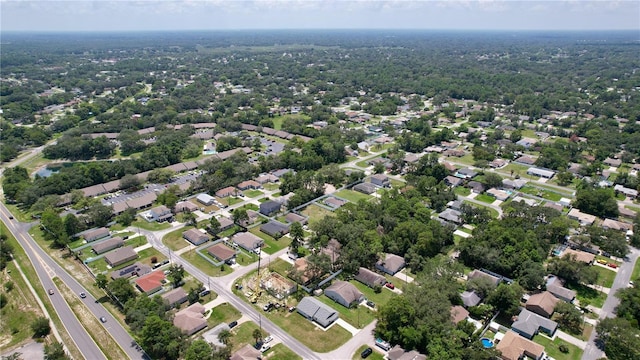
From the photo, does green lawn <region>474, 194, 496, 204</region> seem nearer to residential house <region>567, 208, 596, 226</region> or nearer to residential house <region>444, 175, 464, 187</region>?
residential house <region>444, 175, 464, 187</region>

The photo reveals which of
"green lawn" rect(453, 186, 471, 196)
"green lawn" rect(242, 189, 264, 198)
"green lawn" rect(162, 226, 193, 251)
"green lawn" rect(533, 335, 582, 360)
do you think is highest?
"green lawn" rect(242, 189, 264, 198)

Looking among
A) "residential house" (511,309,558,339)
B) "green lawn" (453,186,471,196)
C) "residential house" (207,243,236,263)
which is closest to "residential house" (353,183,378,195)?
"green lawn" (453,186,471,196)

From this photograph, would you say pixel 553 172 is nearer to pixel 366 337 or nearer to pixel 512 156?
pixel 512 156

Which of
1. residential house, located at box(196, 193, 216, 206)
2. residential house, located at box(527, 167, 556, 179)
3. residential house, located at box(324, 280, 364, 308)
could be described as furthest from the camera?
residential house, located at box(527, 167, 556, 179)

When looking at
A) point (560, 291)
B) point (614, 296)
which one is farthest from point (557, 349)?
point (614, 296)

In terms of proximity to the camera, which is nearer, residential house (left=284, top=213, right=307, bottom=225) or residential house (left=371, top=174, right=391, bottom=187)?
residential house (left=284, top=213, right=307, bottom=225)

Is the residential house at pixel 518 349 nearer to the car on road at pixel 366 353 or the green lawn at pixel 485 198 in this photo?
the car on road at pixel 366 353

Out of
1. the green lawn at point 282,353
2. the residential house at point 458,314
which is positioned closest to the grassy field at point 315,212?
the green lawn at point 282,353

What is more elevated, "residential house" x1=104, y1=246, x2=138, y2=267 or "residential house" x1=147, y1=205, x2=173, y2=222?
"residential house" x1=147, y1=205, x2=173, y2=222
